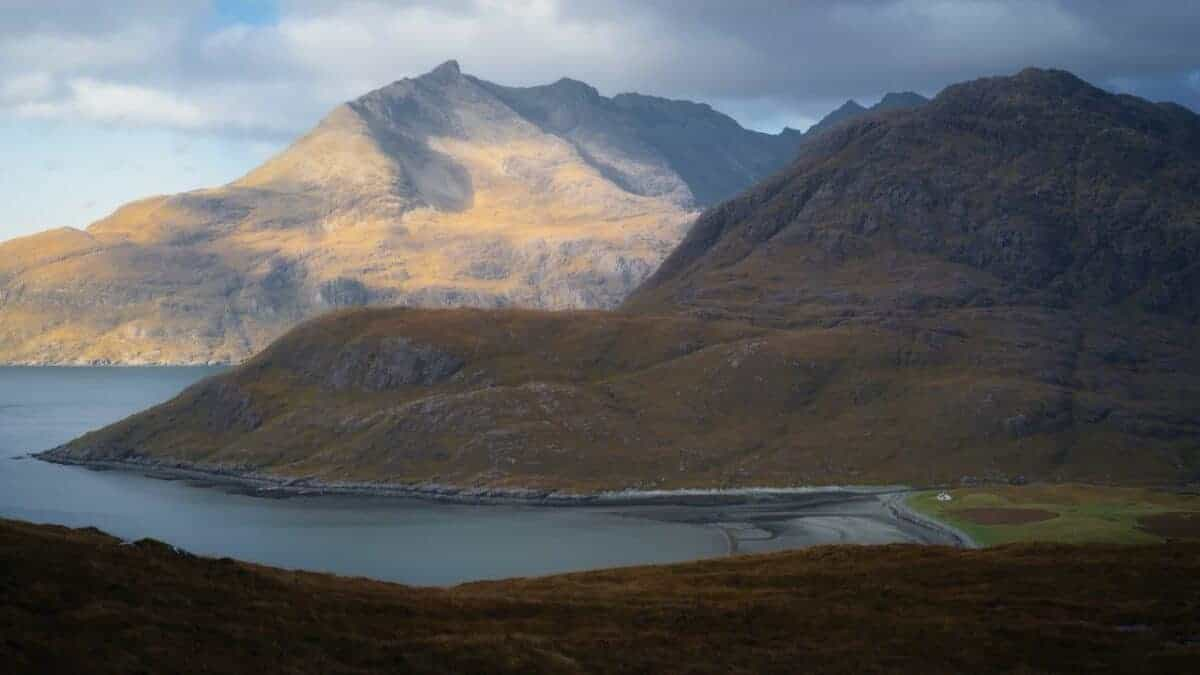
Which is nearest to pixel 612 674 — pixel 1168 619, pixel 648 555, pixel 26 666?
pixel 26 666

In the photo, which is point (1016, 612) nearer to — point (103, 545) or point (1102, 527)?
point (103, 545)

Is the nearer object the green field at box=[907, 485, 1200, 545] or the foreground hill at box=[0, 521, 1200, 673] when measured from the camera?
the foreground hill at box=[0, 521, 1200, 673]

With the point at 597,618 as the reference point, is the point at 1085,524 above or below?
below

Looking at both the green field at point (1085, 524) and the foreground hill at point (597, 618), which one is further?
the green field at point (1085, 524)

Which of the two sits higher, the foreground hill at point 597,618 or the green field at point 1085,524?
the foreground hill at point 597,618

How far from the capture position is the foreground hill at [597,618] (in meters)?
44.2

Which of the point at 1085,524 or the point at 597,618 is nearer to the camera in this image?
the point at 597,618

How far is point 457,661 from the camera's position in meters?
47.3

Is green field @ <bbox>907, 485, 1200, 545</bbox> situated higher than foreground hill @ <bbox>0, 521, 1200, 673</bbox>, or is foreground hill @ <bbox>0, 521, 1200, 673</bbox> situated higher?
foreground hill @ <bbox>0, 521, 1200, 673</bbox>

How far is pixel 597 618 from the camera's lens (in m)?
58.3

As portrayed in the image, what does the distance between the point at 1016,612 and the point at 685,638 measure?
58.7 ft

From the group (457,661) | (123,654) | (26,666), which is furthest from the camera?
(457,661)

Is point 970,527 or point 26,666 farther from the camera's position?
point 970,527

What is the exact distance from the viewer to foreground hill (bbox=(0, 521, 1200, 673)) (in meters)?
44.2
